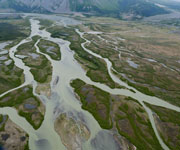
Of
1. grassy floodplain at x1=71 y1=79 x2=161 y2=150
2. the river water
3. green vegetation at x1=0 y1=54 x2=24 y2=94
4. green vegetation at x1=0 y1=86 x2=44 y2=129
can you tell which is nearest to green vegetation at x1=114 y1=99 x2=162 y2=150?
grassy floodplain at x1=71 y1=79 x2=161 y2=150

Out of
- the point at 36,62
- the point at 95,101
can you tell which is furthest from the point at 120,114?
the point at 36,62

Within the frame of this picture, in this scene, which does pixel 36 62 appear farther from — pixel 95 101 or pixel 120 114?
pixel 120 114

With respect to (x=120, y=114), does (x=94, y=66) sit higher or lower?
lower

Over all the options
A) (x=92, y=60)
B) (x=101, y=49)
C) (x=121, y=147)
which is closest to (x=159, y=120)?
(x=121, y=147)

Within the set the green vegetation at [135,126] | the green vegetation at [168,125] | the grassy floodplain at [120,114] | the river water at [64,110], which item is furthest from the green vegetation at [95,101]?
the green vegetation at [168,125]

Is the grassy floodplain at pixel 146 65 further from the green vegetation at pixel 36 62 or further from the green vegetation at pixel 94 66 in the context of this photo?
the green vegetation at pixel 36 62

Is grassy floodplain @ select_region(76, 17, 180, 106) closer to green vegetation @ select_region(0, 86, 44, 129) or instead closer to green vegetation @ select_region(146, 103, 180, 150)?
green vegetation @ select_region(146, 103, 180, 150)

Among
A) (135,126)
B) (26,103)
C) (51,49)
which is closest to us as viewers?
(135,126)
